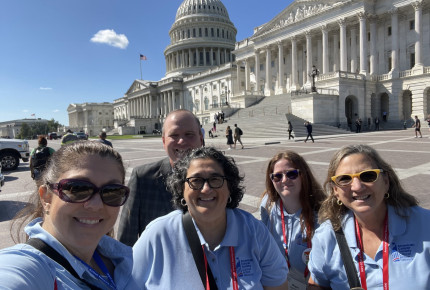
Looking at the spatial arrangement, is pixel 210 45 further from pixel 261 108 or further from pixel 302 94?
pixel 302 94

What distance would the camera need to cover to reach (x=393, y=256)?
7.31ft

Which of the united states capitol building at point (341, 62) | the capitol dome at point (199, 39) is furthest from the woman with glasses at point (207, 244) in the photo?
the capitol dome at point (199, 39)

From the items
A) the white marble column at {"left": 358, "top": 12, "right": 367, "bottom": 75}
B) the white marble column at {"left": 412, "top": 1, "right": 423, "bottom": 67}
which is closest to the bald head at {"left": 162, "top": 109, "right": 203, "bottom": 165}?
the white marble column at {"left": 358, "top": 12, "right": 367, "bottom": 75}

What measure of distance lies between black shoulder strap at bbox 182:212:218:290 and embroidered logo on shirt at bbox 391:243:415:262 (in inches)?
54.3

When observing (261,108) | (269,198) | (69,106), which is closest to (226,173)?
(269,198)

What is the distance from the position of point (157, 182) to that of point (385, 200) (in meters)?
2.14

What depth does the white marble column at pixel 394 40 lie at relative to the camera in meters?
35.8

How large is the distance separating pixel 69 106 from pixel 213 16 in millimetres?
86101

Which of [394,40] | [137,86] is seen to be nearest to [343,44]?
[394,40]

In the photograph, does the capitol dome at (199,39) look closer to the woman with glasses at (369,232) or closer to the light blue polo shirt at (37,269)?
the woman with glasses at (369,232)

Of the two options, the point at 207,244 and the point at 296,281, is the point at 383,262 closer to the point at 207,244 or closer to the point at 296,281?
the point at 296,281

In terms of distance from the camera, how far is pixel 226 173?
2248mm

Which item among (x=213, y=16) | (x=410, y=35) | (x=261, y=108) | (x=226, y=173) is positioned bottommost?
(x=226, y=173)

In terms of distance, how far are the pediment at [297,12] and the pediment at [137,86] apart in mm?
46721
